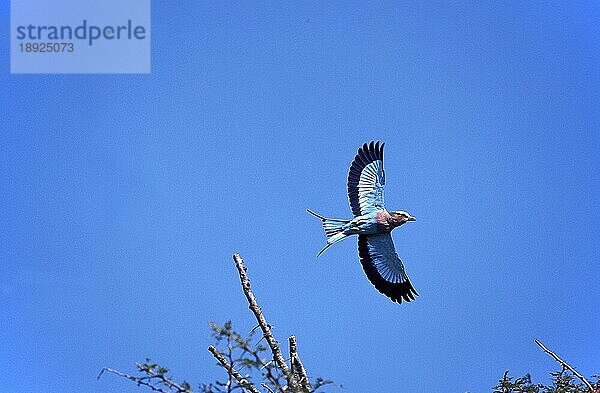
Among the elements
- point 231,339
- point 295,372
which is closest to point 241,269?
point 295,372

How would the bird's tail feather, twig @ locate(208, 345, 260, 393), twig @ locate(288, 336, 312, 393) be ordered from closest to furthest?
twig @ locate(208, 345, 260, 393), twig @ locate(288, 336, 312, 393), the bird's tail feather

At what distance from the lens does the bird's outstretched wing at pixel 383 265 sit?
7.66 metres

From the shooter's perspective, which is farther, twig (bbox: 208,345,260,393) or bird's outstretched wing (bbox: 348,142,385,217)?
bird's outstretched wing (bbox: 348,142,385,217)

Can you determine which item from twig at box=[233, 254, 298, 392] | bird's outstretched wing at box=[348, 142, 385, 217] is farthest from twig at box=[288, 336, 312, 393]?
bird's outstretched wing at box=[348, 142, 385, 217]

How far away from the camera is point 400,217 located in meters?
7.59

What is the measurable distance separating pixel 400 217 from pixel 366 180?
59cm

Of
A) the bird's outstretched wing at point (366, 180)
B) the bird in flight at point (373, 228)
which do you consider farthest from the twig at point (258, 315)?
the bird's outstretched wing at point (366, 180)

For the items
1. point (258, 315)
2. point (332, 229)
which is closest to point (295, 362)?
point (258, 315)

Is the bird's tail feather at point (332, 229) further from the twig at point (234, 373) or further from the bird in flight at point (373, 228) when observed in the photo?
the twig at point (234, 373)

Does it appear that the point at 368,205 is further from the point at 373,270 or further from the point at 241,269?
the point at 241,269

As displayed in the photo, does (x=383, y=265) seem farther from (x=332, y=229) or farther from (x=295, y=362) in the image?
(x=295, y=362)

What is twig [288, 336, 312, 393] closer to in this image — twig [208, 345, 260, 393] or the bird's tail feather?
twig [208, 345, 260, 393]

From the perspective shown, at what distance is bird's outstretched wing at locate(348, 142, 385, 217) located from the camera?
774cm

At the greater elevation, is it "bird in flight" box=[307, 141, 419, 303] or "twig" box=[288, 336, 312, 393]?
"bird in flight" box=[307, 141, 419, 303]
